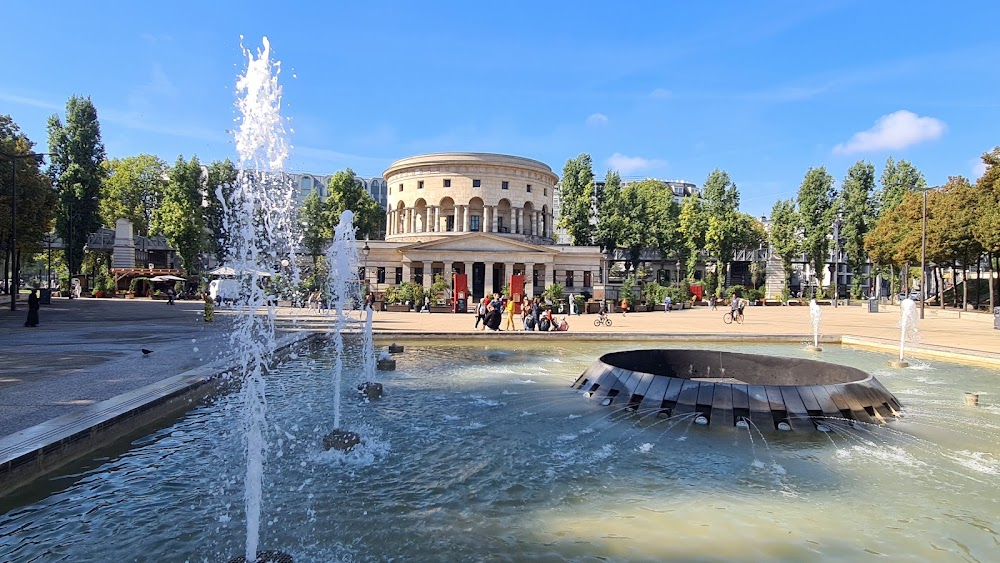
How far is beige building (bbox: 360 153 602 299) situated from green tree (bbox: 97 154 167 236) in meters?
27.4

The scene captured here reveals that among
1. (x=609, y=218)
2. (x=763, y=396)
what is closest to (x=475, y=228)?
(x=609, y=218)

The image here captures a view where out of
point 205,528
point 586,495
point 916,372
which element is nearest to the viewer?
point 205,528

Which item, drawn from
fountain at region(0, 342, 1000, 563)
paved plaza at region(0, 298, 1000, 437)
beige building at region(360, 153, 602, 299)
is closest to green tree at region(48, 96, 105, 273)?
beige building at region(360, 153, 602, 299)

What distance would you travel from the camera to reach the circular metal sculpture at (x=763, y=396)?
31.0 feet

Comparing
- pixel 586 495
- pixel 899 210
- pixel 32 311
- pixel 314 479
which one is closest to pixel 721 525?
pixel 586 495

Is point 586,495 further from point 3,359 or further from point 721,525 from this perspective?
point 3,359

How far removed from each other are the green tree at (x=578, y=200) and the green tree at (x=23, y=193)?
48.5m

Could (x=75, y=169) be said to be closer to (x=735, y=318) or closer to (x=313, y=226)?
(x=313, y=226)

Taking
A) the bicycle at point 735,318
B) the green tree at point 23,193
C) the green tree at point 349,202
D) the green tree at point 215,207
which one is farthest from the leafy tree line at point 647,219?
the green tree at point 23,193

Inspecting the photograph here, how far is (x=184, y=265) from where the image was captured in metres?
57.5

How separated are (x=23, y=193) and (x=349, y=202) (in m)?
35.7

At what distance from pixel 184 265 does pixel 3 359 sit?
48.5m

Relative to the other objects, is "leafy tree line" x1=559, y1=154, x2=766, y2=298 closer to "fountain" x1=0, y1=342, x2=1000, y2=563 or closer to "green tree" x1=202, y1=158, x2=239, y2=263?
"green tree" x1=202, y1=158, x2=239, y2=263

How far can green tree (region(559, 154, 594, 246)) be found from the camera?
224 feet
